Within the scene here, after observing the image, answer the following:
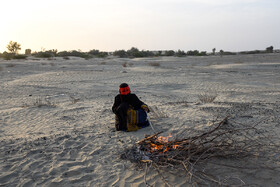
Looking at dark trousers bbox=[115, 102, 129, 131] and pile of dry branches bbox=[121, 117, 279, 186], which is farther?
dark trousers bbox=[115, 102, 129, 131]

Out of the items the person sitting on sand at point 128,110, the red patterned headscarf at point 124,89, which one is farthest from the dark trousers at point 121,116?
the red patterned headscarf at point 124,89

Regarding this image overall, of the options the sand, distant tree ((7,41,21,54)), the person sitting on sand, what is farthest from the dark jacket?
distant tree ((7,41,21,54))

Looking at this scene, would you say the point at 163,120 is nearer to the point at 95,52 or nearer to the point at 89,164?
the point at 89,164

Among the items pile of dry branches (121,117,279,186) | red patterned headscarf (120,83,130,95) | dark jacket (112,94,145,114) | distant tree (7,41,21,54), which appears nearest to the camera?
pile of dry branches (121,117,279,186)

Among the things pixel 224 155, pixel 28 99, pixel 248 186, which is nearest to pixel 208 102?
pixel 224 155

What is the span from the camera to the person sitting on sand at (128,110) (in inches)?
182

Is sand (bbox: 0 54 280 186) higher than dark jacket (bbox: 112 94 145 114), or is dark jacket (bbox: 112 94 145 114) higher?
dark jacket (bbox: 112 94 145 114)

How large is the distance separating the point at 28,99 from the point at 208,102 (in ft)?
19.9

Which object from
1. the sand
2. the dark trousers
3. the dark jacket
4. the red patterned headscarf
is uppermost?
the red patterned headscarf

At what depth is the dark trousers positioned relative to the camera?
15.1 feet

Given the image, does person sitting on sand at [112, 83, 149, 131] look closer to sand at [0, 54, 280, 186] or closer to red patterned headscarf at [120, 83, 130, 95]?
red patterned headscarf at [120, 83, 130, 95]

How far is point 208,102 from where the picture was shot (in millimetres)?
7227

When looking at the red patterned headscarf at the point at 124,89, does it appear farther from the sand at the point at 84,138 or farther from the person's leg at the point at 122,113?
the sand at the point at 84,138

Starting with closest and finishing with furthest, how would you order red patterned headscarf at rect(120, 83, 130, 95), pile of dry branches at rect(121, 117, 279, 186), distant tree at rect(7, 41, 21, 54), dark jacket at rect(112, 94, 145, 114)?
pile of dry branches at rect(121, 117, 279, 186), red patterned headscarf at rect(120, 83, 130, 95), dark jacket at rect(112, 94, 145, 114), distant tree at rect(7, 41, 21, 54)
